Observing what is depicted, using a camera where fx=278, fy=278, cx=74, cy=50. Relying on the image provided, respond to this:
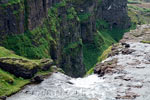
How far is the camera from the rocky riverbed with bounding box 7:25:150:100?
55250 mm

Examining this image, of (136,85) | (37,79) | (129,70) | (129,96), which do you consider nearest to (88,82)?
(129,70)

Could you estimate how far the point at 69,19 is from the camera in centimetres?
11169

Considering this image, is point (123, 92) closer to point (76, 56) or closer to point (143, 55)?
point (143, 55)

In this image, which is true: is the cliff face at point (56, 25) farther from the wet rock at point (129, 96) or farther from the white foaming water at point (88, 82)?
the wet rock at point (129, 96)

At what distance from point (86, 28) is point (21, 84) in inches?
3107

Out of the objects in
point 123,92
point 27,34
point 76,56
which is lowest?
point 76,56

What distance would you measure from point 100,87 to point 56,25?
45520 mm

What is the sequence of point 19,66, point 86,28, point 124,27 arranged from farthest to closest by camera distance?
point 124,27 < point 86,28 < point 19,66

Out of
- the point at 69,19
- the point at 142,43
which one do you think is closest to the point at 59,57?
the point at 69,19

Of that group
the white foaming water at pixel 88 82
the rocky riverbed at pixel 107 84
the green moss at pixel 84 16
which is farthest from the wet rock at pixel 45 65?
the green moss at pixel 84 16

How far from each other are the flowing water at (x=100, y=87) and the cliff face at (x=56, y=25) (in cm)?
1999

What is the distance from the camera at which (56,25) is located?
101 m

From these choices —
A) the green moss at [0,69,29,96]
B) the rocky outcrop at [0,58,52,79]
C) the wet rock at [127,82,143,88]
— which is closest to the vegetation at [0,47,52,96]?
the green moss at [0,69,29,96]

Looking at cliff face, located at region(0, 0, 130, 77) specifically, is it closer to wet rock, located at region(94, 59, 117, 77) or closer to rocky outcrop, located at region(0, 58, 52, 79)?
rocky outcrop, located at region(0, 58, 52, 79)
